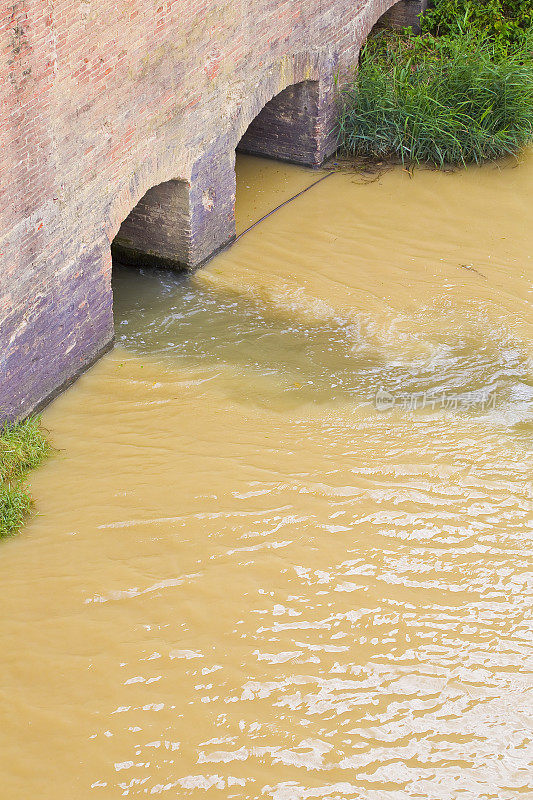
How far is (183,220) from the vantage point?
25.8ft

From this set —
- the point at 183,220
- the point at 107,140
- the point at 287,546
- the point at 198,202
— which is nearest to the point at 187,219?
the point at 183,220

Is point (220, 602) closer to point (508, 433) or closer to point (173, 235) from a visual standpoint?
point (508, 433)

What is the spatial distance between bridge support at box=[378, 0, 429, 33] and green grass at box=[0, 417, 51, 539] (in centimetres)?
733

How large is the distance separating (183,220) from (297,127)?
2.37 metres

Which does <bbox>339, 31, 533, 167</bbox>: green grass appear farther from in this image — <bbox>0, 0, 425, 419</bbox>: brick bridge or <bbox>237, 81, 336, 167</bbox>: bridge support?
<bbox>0, 0, 425, 419</bbox>: brick bridge

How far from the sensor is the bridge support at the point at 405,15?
35.8ft

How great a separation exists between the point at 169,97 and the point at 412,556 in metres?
3.89

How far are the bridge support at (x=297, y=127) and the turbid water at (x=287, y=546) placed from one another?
5.96ft

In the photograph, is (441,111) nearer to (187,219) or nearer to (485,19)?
(485,19)

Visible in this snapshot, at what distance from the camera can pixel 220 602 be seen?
5.10 meters

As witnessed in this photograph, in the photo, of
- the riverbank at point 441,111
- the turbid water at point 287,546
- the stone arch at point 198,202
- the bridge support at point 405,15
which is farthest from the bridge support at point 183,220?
the bridge support at point 405,15

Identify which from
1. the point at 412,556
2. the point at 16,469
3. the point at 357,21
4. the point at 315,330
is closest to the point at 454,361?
the point at 315,330
